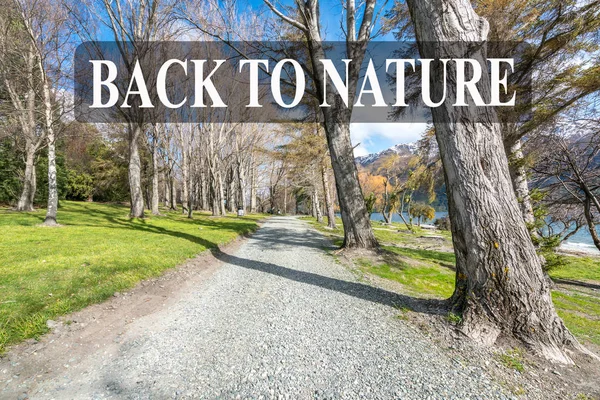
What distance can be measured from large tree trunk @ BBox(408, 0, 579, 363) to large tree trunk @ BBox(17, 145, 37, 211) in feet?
63.7

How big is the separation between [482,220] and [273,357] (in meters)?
2.63

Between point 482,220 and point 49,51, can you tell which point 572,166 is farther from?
point 49,51

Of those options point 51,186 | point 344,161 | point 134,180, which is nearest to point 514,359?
point 344,161

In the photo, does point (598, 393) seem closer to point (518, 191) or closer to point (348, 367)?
point (348, 367)

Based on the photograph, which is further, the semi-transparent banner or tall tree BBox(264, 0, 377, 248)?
tall tree BBox(264, 0, 377, 248)

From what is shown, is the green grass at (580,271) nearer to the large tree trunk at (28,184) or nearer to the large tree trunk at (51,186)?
the large tree trunk at (51,186)

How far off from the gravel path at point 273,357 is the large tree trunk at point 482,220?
80 centimetres

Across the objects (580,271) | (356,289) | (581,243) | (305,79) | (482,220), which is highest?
(305,79)

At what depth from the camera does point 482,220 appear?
9.15ft

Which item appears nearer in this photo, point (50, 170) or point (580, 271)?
point (50, 170)

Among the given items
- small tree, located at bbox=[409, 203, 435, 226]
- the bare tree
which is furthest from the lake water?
small tree, located at bbox=[409, 203, 435, 226]

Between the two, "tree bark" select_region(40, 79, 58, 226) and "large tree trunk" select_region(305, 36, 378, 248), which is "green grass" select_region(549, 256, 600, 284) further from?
"tree bark" select_region(40, 79, 58, 226)

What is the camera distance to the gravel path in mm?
1961

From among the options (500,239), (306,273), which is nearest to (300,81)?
(306,273)
